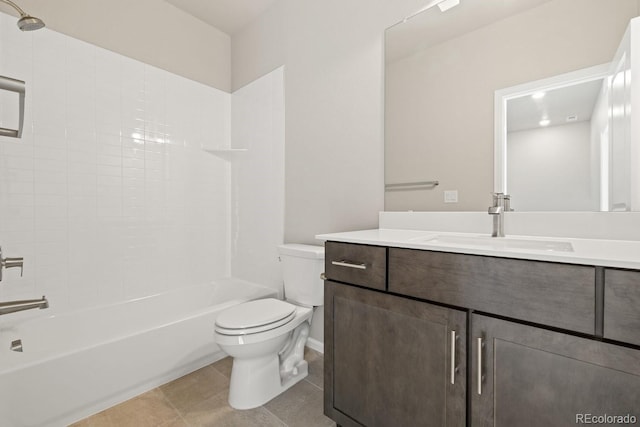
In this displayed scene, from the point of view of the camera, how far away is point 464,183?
4.73ft

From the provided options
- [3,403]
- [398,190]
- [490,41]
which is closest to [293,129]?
[398,190]

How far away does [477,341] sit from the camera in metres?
0.86

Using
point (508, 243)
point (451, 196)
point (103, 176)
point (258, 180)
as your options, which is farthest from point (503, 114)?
point (103, 176)

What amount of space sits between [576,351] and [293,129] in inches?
77.6

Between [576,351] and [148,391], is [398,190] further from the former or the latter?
[148,391]

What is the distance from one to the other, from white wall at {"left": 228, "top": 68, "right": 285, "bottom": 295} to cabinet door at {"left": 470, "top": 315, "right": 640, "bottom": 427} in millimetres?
1678

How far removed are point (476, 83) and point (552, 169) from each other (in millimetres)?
523

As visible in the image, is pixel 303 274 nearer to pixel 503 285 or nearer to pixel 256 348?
pixel 256 348

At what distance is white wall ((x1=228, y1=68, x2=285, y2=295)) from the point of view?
2.36 meters

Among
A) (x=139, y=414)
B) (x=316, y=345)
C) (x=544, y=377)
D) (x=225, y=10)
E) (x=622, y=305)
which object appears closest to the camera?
(x=622, y=305)

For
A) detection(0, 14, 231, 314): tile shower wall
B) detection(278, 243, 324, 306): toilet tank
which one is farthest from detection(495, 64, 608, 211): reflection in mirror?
detection(0, 14, 231, 314): tile shower wall

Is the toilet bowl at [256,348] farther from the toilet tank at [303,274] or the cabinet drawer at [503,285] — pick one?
the cabinet drawer at [503,285]

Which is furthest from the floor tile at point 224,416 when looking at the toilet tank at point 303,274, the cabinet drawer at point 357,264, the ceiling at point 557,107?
the ceiling at point 557,107

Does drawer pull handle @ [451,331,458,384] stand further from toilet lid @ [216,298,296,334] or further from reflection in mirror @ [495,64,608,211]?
toilet lid @ [216,298,296,334]
